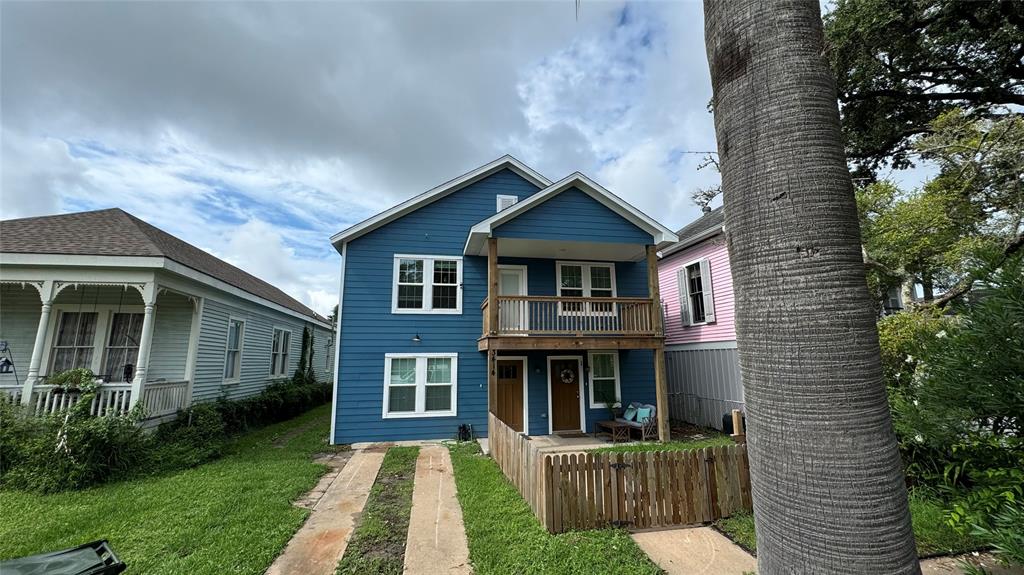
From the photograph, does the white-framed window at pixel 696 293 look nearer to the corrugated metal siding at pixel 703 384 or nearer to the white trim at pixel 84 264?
the corrugated metal siding at pixel 703 384

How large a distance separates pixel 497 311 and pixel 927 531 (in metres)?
7.51

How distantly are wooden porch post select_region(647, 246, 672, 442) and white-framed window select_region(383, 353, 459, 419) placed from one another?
5.23 meters

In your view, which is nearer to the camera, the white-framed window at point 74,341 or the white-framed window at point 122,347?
the white-framed window at point 74,341

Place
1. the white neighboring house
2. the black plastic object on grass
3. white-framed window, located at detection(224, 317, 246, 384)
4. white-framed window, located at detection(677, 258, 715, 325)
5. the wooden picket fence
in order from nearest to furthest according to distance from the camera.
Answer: the black plastic object on grass, the wooden picket fence, the white neighboring house, white-framed window, located at detection(224, 317, 246, 384), white-framed window, located at detection(677, 258, 715, 325)

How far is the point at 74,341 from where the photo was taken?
9.70 metres

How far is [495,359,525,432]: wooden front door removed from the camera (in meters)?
11.3

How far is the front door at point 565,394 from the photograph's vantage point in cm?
1143

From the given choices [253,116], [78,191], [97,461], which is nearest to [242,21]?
[253,116]

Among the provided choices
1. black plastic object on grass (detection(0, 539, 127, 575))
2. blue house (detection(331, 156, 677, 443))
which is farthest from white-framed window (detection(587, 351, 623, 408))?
black plastic object on grass (detection(0, 539, 127, 575))

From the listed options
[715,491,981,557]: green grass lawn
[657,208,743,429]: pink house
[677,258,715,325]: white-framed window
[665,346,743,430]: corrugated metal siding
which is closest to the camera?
[715,491,981,557]: green grass lawn

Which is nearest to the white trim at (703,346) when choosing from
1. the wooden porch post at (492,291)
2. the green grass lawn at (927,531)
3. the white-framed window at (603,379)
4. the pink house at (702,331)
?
the pink house at (702,331)

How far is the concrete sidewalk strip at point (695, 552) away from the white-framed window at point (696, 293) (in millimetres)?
8603

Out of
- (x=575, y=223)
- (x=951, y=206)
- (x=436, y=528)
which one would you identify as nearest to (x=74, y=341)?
(x=436, y=528)

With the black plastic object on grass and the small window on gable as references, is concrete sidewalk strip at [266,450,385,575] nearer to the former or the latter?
the black plastic object on grass
